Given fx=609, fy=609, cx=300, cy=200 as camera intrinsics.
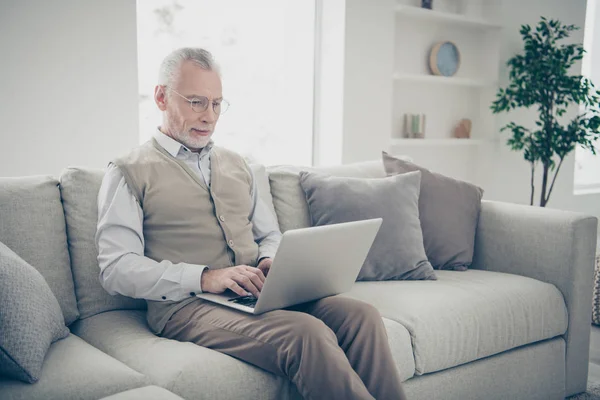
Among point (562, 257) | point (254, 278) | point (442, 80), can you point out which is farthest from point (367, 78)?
point (254, 278)

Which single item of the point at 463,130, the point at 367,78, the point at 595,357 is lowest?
the point at 595,357

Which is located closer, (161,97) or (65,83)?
(161,97)

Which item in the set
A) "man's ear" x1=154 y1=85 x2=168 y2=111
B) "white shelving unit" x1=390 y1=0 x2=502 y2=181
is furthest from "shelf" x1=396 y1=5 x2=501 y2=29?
"man's ear" x1=154 y1=85 x2=168 y2=111

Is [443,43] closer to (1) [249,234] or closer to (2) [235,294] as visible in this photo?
(1) [249,234]

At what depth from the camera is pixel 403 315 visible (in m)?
1.91

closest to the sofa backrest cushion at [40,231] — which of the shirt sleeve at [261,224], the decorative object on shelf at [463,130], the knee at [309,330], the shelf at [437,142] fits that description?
the shirt sleeve at [261,224]

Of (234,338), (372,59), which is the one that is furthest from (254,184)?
(372,59)

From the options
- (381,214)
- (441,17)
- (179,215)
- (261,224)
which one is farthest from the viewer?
(441,17)

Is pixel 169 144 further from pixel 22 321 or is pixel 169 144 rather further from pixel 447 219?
pixel 447 219

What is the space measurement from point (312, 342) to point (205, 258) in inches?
19.5

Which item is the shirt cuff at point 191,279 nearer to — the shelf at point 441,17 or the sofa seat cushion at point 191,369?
the sofa seat cushion at point 191,369

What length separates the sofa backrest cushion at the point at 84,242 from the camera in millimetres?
1829

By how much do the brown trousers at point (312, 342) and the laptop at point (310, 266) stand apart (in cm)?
3

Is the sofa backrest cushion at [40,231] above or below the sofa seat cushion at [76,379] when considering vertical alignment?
above
